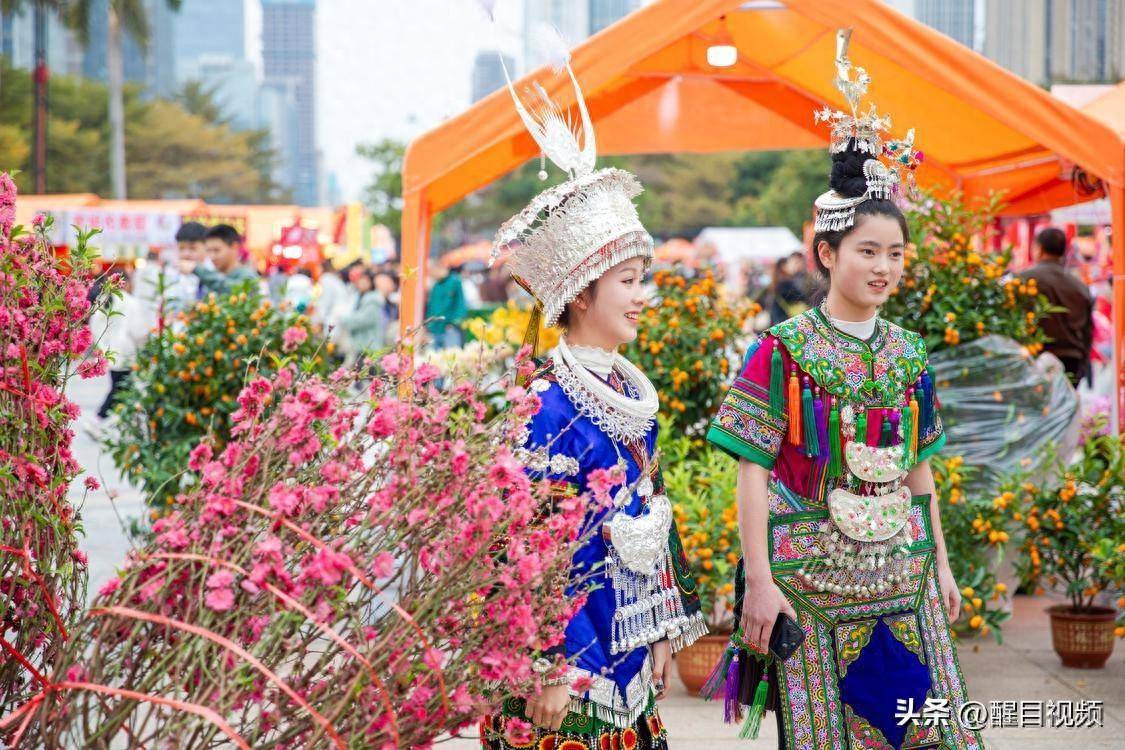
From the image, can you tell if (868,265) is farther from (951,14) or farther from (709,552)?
(951,14)

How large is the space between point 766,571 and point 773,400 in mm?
393

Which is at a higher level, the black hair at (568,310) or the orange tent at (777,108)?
the orange tent at (777,108)

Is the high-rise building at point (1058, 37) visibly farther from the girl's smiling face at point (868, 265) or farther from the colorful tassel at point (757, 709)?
the colorful tassel at point (757, 709)

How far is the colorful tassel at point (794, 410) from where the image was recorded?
303 centimetres

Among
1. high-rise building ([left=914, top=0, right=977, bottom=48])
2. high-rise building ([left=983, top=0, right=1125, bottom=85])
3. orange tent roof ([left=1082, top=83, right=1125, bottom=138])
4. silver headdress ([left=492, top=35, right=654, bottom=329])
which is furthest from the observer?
high-rise building ([left=914, top=0, right=977, bottom=48])

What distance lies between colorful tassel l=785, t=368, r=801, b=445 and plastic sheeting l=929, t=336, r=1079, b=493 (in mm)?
2927

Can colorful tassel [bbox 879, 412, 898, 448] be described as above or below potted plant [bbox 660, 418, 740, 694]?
above

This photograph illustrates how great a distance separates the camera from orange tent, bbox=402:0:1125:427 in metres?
5.99

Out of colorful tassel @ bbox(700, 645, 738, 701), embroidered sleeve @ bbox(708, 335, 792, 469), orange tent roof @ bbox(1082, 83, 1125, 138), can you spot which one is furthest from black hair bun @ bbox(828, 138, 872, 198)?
orange tent roof @ bbox(1082, 83, 1125, 138)

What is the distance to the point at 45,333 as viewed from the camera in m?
2.19

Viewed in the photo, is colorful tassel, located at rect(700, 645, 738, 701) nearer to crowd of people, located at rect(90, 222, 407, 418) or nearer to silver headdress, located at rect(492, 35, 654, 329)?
silver headdress, located at rect(492, 35, 654, 329)

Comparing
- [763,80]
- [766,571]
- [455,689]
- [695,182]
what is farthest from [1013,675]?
[695,182]

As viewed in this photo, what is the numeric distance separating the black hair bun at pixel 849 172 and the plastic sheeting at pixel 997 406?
2781 millimetres

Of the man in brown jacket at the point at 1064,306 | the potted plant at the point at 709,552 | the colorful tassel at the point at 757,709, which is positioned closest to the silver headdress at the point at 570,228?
the colorful tassel at the point at 757,709
